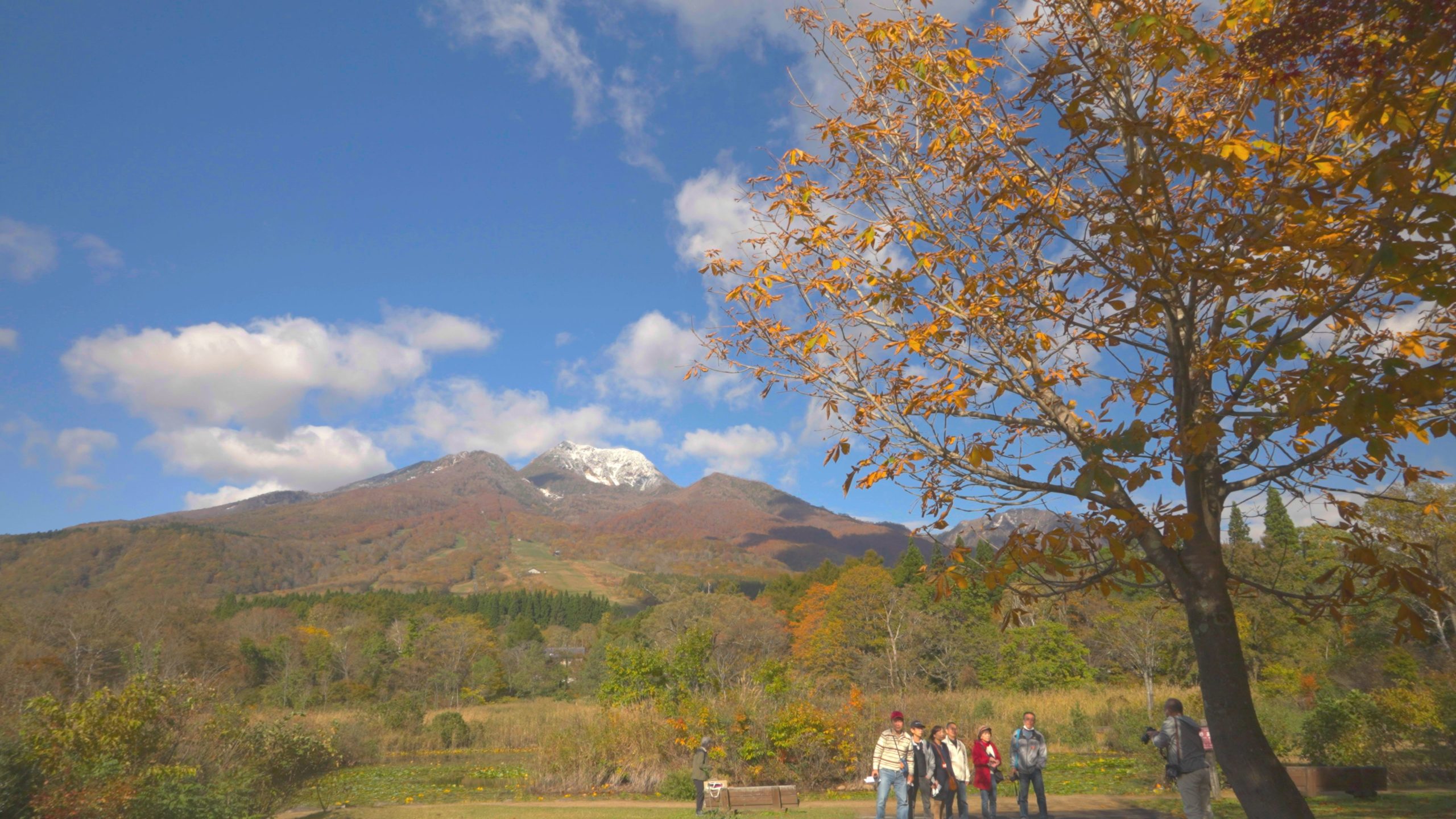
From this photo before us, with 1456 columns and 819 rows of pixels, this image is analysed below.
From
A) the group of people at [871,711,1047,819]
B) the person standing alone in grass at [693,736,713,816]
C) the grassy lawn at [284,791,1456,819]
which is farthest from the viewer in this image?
the person standing alone in grass at [693,736,713,816]

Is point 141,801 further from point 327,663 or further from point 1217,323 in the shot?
point 327,663

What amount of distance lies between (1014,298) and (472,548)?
202m

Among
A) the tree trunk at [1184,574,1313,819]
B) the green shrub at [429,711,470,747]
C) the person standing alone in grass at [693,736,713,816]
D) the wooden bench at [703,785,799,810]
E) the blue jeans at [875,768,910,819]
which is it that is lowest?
the green shrub at [429,711,470,747]

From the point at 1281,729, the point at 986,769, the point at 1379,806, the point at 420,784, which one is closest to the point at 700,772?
the point at 986,769

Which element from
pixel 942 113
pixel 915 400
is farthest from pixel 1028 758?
pixel 942 113

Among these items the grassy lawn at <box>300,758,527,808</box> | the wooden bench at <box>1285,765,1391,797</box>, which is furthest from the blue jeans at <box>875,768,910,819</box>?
the grassy lawn at <box>300,758,527,808</box>

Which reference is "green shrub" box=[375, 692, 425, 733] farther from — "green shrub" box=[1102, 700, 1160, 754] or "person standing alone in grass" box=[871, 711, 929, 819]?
"person standing alone in grass" box=[871, 711, 929, 819]

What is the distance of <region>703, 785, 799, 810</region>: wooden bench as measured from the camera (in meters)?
13.0

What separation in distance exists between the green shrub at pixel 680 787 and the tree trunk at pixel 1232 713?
13.7m

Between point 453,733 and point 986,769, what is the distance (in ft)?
80.4

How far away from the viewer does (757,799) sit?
43.2 ft

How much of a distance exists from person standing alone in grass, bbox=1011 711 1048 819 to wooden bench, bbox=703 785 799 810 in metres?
4.40

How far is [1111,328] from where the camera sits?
13.1 feet

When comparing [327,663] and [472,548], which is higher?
[472,548]
